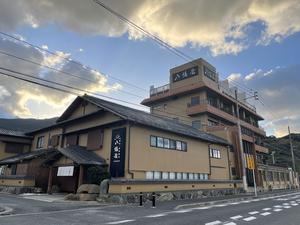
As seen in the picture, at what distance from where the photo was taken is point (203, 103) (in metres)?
41.3

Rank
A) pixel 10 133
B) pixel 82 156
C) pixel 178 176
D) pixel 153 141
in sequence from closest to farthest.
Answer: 1. pixel 82 156
2. pixel 153 141
3. pixel 178 176
4. pixel 10 133

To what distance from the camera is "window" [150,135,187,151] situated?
2204 cm

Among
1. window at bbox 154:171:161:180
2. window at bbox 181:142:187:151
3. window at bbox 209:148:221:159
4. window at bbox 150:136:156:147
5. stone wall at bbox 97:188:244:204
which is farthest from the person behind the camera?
window at bbox 209:148:221:159

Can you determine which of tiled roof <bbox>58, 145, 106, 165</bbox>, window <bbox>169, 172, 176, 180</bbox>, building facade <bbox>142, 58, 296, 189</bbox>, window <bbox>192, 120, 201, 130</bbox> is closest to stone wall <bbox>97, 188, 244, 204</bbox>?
window <bbox>169, 172, 176, 180</bbox>

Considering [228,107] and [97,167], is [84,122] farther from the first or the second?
[228,107]

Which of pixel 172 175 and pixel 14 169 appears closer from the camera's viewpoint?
pixel 172 175

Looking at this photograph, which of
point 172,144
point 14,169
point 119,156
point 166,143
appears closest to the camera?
point 119,156

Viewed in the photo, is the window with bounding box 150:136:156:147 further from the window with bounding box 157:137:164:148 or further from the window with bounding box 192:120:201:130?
the window with bounding box 192:120:201:130

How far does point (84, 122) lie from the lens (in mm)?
25234

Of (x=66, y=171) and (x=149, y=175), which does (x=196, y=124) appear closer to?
(x=149, y=175)

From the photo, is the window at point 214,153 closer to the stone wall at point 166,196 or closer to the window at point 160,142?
the stone wall at point 166,196

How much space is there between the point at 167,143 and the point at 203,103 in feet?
64.7

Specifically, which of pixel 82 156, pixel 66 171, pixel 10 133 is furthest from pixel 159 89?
pixel 66 171

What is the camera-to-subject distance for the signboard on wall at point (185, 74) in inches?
1753
